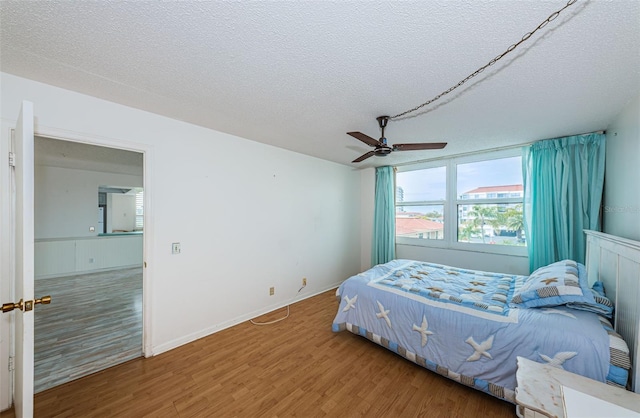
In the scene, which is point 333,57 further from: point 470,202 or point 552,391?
point 470,202

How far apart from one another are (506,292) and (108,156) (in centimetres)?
600

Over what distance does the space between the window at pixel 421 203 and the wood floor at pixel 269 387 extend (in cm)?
248

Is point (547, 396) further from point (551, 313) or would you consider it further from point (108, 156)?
point (108, 156)

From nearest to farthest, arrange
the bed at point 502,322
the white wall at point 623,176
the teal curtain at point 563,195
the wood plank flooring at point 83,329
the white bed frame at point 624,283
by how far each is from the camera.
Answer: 1. the white bed frame at point 624,283
2. the bed at point 502,322
3. the white wall at point 623,176
4. the wood plank flooring at point 83,329
5. the teal curtain at point 563,195

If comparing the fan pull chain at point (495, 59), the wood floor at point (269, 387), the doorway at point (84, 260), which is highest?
the fan pull chain at point (495, 59)

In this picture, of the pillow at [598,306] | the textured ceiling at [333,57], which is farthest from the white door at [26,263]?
the pillow at [598,306]

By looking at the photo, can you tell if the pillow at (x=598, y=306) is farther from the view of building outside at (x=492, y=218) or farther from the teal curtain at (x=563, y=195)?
the view of building outside at (x=492, y=218)

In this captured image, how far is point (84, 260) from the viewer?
5.11 metres

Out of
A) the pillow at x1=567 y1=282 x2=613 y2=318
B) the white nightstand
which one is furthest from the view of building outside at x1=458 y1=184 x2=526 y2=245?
the white nightstand

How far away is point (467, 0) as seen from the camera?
104 cm

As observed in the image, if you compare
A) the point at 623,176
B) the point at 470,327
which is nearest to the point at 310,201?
the point at 470,327

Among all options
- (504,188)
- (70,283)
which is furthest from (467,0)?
(70,283)

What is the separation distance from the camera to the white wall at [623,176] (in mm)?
1864

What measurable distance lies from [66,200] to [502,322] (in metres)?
7.78
